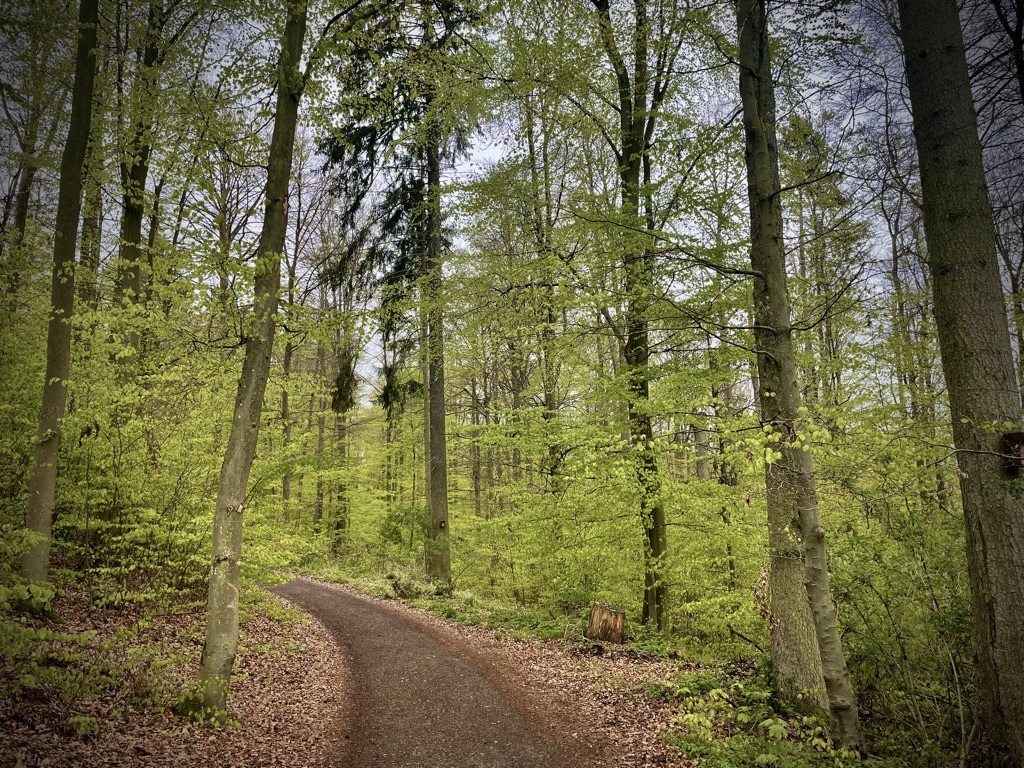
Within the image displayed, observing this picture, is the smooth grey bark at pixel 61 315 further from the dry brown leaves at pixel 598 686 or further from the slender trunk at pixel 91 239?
the dry brown leaves at pixel 598 686

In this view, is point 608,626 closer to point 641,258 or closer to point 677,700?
point 677,700

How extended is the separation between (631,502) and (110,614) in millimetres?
7803

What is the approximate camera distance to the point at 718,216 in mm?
7504

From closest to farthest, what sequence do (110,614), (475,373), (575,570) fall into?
1. (110,614)
2. (575,570)
3. (475,373)

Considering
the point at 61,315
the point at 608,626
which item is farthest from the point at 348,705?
the point at 61,315

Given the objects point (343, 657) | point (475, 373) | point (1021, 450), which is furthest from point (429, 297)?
point (1021, 450)

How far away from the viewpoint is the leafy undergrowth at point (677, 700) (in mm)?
4312

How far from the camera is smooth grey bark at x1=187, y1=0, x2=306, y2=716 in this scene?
5191 millimetres

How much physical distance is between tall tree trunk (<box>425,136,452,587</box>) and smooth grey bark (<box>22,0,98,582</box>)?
6394 mm

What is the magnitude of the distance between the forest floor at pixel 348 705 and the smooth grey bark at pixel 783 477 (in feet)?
4.73

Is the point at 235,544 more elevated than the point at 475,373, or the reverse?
the point at 475,373

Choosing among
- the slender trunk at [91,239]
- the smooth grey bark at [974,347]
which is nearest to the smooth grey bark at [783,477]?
the smooth grey bark at [974,347]

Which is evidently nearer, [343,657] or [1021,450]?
[1021,450]

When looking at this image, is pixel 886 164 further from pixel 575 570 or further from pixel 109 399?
pixel 109 399
